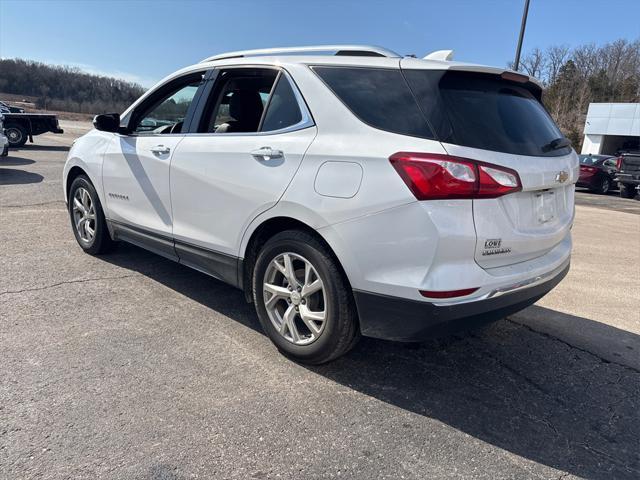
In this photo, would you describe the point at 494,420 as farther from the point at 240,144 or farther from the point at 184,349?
the point at 240,144

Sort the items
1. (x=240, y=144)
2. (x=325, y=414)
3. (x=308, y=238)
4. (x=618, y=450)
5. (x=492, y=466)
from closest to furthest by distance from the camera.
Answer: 1. (x=492, y=466)
2. (x=618, y=450)
3. (x=325, y=414)
4. (x=308, y=238)
5. (x=240, y=144)

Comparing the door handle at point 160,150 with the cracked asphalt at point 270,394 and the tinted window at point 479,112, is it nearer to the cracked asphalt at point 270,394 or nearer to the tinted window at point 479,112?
the cracked asphalt at point 270,394

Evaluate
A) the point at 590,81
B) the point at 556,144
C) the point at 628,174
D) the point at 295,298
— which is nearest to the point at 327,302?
the point at 295,298

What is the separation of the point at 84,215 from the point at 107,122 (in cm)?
124

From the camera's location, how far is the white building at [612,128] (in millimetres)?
36188

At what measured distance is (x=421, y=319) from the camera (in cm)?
251

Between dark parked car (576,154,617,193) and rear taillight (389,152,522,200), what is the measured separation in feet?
63.9

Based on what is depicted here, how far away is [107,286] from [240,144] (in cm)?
202

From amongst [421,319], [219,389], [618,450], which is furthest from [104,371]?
[618,450]

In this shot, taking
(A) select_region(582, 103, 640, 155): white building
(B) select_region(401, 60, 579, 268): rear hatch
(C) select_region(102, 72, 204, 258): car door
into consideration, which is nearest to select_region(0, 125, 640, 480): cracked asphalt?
(C) select_region(102, 72, 204, 258): car door

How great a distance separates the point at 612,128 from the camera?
37.4 m

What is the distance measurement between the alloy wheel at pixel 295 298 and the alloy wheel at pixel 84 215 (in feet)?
8.74

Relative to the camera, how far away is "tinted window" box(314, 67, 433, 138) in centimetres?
258

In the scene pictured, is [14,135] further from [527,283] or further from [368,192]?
[527,283]
